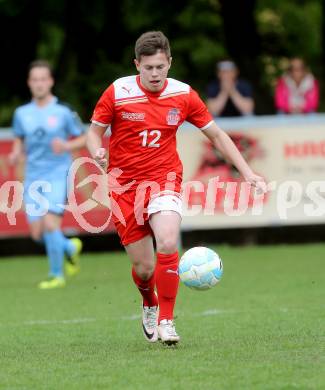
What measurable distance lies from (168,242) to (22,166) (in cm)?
853

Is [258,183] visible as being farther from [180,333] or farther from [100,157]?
[180,333]

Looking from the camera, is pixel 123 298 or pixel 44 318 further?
pixel 123 298

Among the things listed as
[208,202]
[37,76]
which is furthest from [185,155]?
[37,76]

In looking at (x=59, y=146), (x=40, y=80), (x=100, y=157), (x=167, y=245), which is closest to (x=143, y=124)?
(x=100, y=157)

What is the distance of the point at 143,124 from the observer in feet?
26.1

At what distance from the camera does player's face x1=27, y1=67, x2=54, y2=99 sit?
1256 centimetres

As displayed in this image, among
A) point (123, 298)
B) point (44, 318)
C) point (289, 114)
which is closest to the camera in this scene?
point (44, 318)

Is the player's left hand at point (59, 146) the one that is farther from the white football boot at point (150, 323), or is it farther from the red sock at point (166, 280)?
the red sock at point (166, 280)

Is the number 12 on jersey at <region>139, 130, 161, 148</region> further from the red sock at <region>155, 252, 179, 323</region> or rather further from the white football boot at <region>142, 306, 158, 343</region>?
the white football boot at <region>142, 306, 158, 343</region>

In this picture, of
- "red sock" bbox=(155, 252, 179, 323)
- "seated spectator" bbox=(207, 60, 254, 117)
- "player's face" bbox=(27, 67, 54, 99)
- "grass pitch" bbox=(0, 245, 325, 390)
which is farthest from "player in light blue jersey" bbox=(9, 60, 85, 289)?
"red sock" bbox=(155, 252, 179, 323)

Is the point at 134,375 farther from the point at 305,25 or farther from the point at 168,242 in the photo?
the point at 305,25

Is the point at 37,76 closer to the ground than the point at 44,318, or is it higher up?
higher up

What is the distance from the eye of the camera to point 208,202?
1627cm

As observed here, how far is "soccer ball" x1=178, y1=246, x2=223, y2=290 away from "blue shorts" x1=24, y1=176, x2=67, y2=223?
518 centimetres
